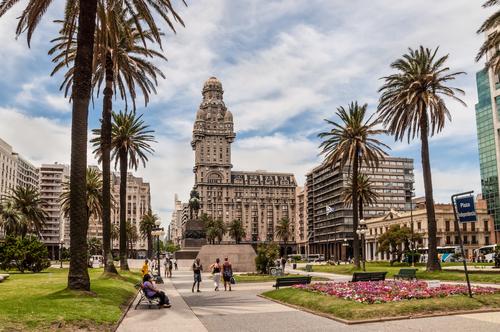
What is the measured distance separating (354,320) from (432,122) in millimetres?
30179

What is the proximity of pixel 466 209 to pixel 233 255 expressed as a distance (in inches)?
1373

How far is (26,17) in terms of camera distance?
22.2 metres

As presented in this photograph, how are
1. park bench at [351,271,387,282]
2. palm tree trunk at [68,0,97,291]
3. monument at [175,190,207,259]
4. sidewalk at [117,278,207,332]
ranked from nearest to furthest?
sidewalk at [117,278,207,332], palm tree trunk at [68,0,97,291], park bench at [351,271,387,282], monument at [175,190,207,259]

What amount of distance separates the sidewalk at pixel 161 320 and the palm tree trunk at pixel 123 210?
2254 centimetres

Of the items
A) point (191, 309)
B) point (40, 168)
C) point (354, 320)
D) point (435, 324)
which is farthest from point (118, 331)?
point (40, 168)

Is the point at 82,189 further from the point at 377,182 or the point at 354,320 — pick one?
the point at 377,182

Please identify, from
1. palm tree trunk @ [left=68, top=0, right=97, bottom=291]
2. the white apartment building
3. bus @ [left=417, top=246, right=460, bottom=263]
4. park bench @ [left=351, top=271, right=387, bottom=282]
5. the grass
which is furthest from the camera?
the white apartment building

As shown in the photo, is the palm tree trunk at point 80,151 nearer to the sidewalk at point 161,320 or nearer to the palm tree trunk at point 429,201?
the sidewalk at point 161,320

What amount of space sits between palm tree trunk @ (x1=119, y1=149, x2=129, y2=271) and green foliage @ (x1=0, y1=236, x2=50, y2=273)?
13.3 meters

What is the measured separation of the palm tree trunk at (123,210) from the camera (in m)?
41.0

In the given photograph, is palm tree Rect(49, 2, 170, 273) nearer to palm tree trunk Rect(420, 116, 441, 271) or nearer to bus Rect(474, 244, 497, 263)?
palm tree trunk Rect(420, 116, 441, 271)

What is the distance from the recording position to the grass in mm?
15078

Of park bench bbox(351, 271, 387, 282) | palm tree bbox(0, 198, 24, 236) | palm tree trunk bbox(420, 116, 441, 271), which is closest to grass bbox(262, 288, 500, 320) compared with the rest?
park bench bbox(351, 271, 387, 282)

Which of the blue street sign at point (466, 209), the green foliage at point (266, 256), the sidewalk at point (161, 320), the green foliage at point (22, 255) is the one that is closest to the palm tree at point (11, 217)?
the green foliage at point (22, 255)
